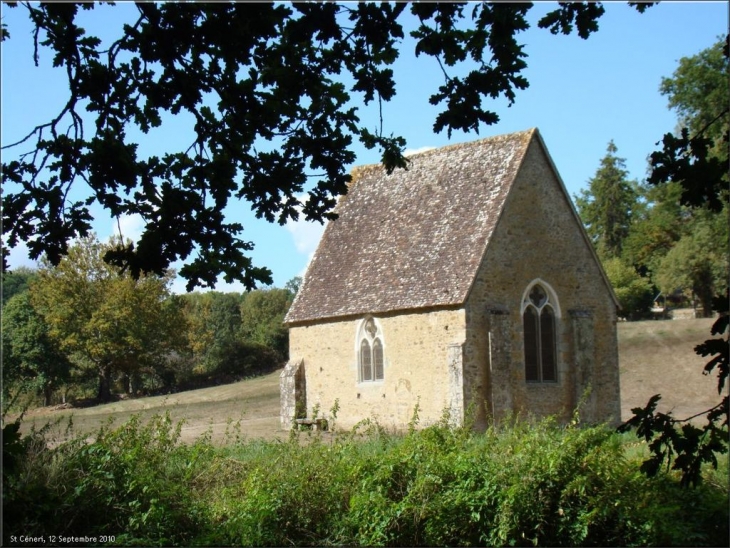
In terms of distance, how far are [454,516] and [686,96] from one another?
A: 36014mm

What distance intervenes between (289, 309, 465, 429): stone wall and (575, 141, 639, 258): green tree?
145 feet

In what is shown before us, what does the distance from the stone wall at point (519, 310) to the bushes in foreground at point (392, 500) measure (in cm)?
1204

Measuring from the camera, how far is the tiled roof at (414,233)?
24.7 meters

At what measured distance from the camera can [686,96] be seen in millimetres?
41344

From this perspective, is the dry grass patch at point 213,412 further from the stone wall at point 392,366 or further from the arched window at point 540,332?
the arched window at point 540,332

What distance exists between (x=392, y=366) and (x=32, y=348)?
32.1 m

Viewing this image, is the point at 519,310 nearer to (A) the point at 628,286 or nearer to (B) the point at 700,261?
(B) the point at 700,261

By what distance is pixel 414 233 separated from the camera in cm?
2664

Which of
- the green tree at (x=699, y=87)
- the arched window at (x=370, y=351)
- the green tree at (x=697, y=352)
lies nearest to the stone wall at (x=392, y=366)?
the arched window at (x=370, y=351)

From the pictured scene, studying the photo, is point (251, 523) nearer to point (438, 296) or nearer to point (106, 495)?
point (106, 495)

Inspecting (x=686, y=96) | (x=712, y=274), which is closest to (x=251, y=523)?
(x=686, y=96)

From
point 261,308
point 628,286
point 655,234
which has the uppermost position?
point 655,234

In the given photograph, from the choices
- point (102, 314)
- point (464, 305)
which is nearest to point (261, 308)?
point (102, 314)

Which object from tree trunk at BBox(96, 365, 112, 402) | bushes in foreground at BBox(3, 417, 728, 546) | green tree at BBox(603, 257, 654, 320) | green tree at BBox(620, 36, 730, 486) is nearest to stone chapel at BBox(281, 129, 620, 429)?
bushes in foreground at BBox(3, 417, 728, 546)
